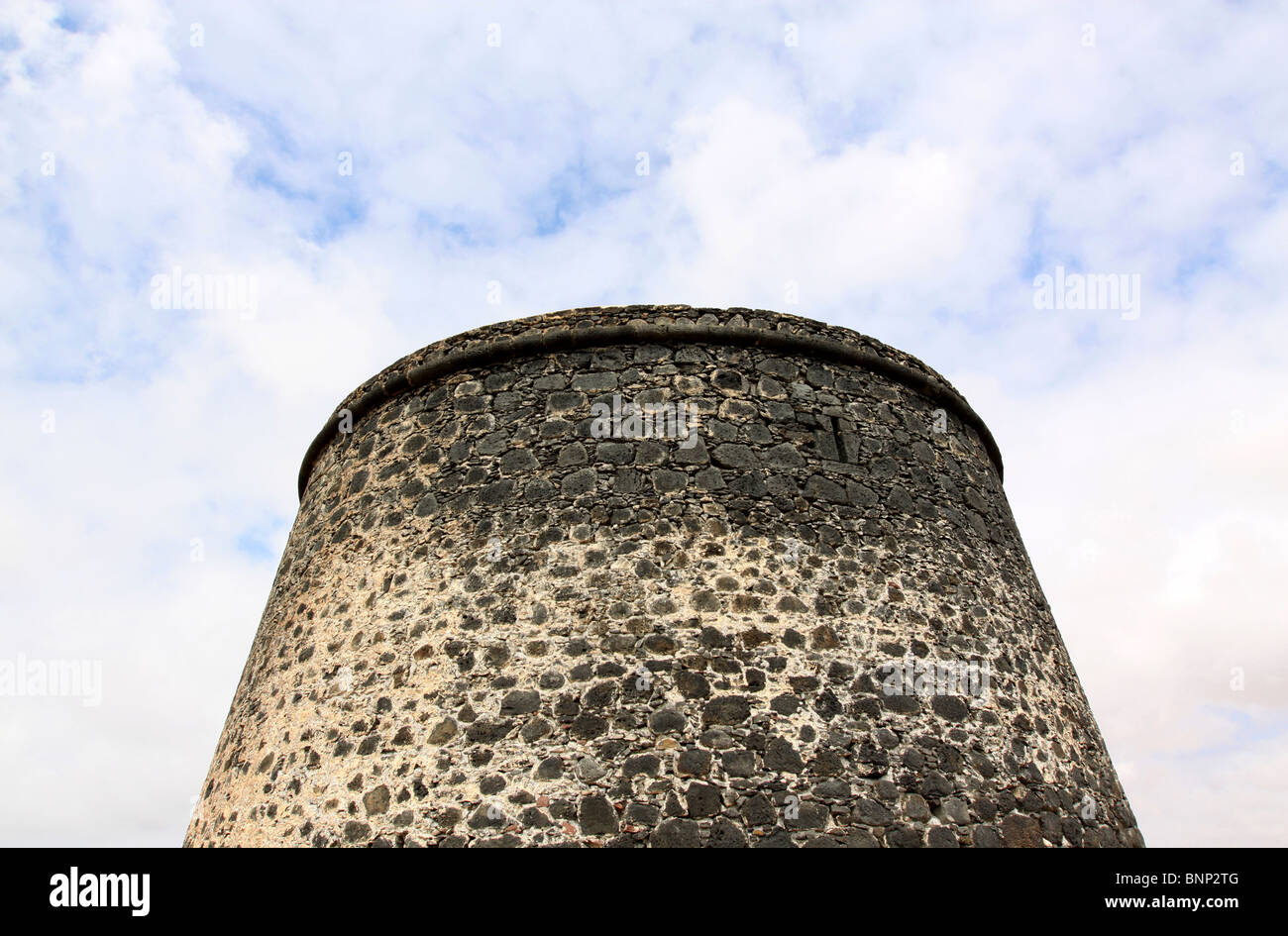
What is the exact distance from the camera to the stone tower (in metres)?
4.96

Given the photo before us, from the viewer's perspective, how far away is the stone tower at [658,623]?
16.3ft

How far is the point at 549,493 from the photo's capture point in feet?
19.5

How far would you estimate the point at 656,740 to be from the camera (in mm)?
4965

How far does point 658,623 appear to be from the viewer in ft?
17.6

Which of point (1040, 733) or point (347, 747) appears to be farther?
point (1040, 733)
